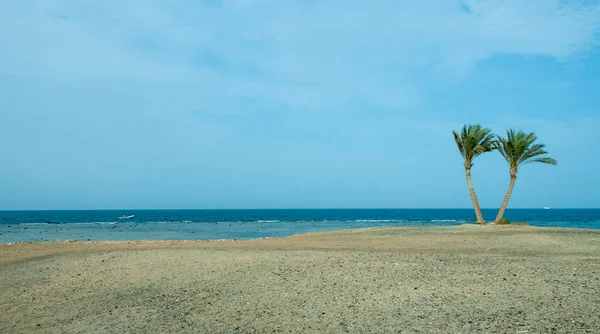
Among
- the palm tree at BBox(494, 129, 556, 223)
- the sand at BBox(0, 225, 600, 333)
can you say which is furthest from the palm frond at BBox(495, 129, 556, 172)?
the sand at BBox(0, 225, 600, 333)

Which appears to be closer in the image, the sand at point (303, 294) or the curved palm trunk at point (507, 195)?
the sand at point (303, 294)

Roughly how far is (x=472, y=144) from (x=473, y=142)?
0.17m

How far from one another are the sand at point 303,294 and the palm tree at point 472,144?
21664mm

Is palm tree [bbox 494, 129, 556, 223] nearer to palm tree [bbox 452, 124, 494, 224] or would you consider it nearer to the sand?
palm tree [bbox 452, 124, 494, 224]

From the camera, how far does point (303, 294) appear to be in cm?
940

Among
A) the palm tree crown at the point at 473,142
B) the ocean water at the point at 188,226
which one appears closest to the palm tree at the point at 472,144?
the palm tree crown at the point at 473,142

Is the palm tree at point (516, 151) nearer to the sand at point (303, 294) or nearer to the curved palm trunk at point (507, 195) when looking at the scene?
the curved palm trunk at point (507, 195)

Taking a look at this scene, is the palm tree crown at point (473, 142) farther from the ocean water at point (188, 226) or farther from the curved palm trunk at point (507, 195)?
the ocean water at point (188, 226)

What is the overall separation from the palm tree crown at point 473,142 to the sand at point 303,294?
21.7 meters

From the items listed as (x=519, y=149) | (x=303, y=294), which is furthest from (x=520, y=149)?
(x=303, y=294)

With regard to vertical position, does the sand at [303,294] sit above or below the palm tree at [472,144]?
below

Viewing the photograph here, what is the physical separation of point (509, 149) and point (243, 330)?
3188 centimetres

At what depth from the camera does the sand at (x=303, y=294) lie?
7482 millimetres

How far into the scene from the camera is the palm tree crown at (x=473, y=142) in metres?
35.5
